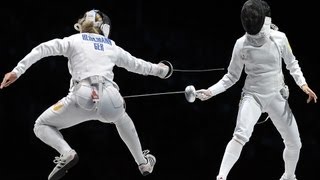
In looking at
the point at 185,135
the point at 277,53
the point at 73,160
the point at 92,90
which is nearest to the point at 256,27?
the point at 277,53

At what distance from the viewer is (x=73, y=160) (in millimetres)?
4375

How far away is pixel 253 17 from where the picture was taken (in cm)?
Answer: 461

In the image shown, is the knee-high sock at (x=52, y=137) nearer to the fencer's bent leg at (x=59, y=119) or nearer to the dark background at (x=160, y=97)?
the fencer's bent leg at (x=59, y=119)

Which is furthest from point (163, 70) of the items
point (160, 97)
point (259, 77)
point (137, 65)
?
point (160, 97)

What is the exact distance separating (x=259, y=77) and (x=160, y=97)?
1.93 metres

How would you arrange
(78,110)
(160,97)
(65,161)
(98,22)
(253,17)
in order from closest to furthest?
(65,161)
(78,110)
(253,17)
(98,22)
(160,97)

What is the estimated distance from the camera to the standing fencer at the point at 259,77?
15.1 feet

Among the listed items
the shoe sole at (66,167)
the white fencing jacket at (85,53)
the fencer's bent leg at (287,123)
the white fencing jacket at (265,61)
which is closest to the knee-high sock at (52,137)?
the shoe sole at (66,167)

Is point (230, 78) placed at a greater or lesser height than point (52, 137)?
greater

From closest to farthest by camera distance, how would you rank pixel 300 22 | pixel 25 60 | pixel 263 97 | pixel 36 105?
pixel 25 60
pixel 263 97
pixel 36 105
pixel 300 22

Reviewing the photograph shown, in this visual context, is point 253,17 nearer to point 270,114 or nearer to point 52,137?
point 270,114

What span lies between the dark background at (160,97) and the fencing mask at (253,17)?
181cm

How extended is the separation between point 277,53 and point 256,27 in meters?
0.26

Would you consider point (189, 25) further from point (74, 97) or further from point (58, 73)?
point (74, 97)
